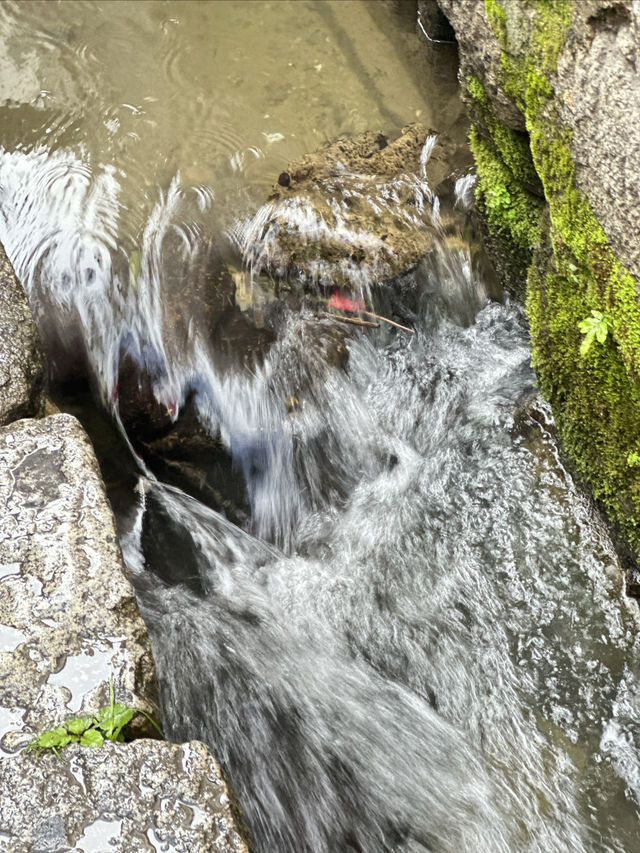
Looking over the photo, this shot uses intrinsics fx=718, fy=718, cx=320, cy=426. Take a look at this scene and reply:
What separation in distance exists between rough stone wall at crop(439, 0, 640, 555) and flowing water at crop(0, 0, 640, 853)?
1.32ft

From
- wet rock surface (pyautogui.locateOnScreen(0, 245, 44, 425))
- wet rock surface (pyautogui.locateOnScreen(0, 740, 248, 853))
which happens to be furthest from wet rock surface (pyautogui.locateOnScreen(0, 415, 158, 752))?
wet rock surface (pyautogui.locateOnScreen(0, 245, 44, 425))

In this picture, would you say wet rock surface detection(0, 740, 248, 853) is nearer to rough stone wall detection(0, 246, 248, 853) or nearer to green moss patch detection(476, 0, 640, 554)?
rough stone wall detection(0, 246, 248, 853)

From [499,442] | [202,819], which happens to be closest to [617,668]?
[499,442]

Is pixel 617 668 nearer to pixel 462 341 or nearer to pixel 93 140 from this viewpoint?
pixel 462 341

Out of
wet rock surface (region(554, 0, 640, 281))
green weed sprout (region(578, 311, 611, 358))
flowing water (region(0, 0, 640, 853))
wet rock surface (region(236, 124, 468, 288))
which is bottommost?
flowing water (region(0, 0, 640, 853))

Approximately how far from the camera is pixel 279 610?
3.53m

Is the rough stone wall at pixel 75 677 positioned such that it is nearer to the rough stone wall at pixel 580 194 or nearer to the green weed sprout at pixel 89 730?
the green weed sprout at pixel 89 730

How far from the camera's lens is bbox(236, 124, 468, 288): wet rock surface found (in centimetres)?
446

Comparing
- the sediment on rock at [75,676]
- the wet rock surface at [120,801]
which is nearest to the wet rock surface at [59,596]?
the sediment on rock at [75,676]

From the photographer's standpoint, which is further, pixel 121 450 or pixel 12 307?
pixel 121 450

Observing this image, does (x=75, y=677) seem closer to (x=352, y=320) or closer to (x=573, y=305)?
(x=573, y=305)

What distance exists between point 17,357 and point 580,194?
8.15 ft

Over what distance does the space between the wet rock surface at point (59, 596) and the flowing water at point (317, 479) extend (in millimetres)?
813

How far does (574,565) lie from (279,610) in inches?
56.4
